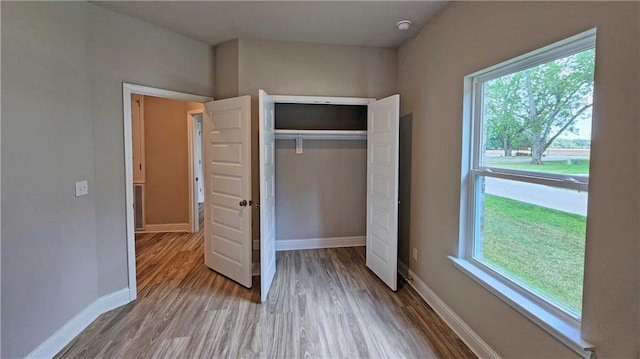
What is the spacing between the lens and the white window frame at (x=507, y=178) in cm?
150

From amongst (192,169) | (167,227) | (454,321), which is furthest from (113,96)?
(454,321)

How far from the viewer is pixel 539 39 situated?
1.65m

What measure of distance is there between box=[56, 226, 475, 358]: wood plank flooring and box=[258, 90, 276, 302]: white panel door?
0.22 m

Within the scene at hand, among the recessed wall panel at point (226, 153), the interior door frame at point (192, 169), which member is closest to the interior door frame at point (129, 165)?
the recessed wall panel at point (226, 153)

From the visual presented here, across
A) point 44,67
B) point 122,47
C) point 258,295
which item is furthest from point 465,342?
point 122,47

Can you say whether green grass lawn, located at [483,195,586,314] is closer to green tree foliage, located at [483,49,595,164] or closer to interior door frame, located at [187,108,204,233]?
green tree foliage, located at [483,49,595,164]

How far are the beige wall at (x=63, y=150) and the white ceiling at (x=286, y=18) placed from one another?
0.24 m

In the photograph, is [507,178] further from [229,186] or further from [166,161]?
[166,161]

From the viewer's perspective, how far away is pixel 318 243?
172 inches

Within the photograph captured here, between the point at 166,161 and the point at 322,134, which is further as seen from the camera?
the point at 166,161

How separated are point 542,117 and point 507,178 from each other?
1.44ft

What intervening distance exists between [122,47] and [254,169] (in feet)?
5.38

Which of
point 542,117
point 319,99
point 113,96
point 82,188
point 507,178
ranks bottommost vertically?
point 82,188

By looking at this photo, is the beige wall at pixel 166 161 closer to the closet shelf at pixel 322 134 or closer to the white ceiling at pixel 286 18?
the closet shelf at pixel 322 134
